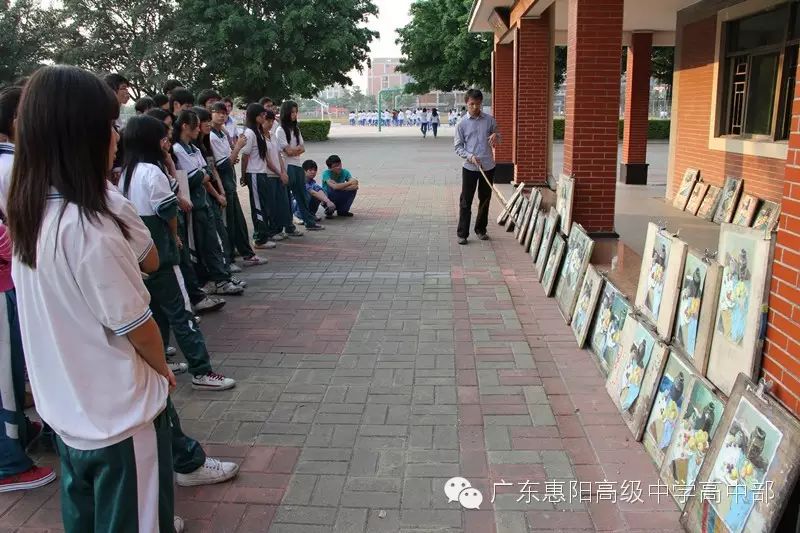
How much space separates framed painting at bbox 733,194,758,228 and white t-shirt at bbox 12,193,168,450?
Answer: 7.53m

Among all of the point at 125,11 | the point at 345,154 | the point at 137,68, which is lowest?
the point at 345,154

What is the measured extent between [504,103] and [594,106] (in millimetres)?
→ 7590

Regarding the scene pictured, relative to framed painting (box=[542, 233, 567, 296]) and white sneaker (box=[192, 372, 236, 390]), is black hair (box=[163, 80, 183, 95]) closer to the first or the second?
white sneaker (box=[192, 372, 236, 390])

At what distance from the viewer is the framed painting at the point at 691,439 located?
270 centimetres

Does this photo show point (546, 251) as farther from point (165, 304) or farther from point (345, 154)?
point (345, 154)

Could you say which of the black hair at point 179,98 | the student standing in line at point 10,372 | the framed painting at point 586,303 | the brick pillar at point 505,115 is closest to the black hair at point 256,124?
the black hair at point 179,98

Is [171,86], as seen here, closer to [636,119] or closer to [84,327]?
[84,327]

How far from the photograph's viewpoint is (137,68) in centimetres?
3078

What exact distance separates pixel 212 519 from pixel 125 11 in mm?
33248

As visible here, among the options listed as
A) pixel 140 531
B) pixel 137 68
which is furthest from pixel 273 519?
pixel 137 68

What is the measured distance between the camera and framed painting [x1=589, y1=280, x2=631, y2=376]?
407cm

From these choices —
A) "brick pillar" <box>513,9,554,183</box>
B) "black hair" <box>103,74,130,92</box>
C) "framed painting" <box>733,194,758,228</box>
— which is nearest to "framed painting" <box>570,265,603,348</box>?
"framed painting" <box>733,194,758,228</box>

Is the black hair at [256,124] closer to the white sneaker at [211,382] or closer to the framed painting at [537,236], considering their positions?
the framed painting at [537,236]

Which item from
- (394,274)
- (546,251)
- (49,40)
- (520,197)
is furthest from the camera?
(49,40)
